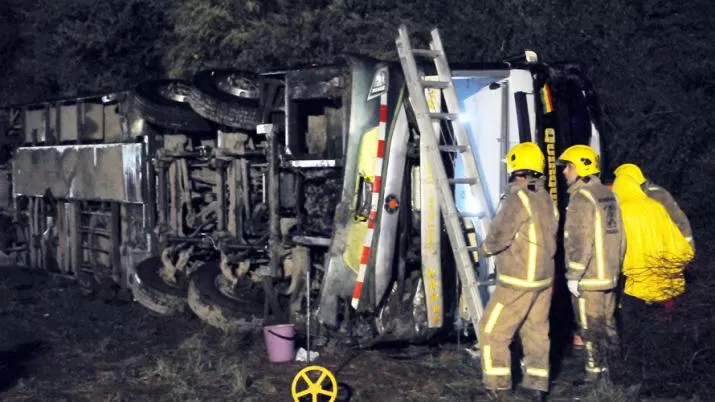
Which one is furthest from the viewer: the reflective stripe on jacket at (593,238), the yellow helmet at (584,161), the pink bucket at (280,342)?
the pink bucket at (280,342)

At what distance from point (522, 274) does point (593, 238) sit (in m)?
0.58

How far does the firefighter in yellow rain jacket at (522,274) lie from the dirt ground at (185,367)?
35 centimetres

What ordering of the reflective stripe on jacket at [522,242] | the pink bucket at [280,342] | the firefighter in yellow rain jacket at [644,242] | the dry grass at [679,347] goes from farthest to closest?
the pink bucket at [280,342]
the firefighter in yellow rain jacket at [644,242]
the reflective stripe on jacket at [522,242]
the dry grass at [679,347]

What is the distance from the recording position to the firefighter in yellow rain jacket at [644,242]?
6.52 meters

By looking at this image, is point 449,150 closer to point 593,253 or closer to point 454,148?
point 454,148

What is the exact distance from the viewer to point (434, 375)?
22.4 ft

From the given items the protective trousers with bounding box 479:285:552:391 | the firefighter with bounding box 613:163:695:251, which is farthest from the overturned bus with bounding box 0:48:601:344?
the protective trousers with bounding box 479:285:552:391

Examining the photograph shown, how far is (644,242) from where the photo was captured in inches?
271

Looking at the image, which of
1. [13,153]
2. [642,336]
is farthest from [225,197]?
[13,153]

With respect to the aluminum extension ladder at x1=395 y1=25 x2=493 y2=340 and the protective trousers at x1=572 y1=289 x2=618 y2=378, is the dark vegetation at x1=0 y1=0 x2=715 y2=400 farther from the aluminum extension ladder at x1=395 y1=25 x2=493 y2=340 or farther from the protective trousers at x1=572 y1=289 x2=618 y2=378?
the aluminum extension ladder at x1=395 y1=25 x2=493 y2=340

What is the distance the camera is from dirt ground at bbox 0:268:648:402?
253 inches

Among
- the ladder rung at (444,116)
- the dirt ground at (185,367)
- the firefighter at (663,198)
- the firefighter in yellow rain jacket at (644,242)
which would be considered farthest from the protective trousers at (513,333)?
the firefighter at (663,198)

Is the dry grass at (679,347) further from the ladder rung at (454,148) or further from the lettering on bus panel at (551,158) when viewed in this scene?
the ladder rung at (454,148)

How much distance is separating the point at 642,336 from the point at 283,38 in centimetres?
922
